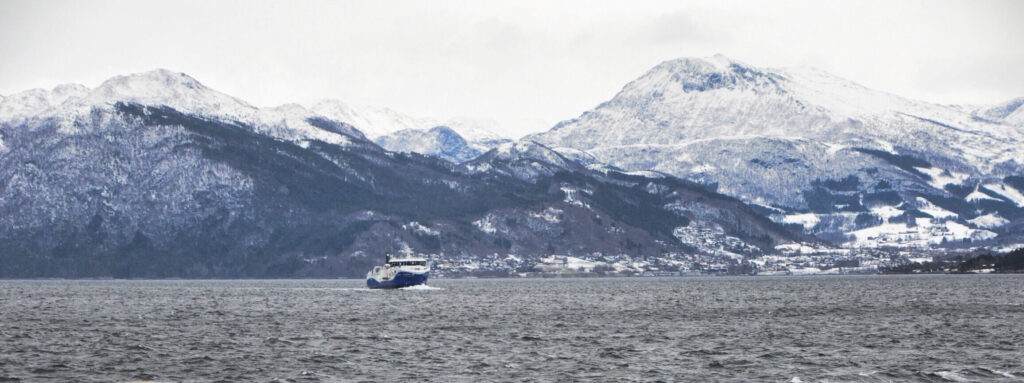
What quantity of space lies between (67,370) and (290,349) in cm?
2776

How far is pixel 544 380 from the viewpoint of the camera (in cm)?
11156

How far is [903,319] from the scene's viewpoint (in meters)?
194

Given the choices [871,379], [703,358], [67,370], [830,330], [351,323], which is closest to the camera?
[871,379]

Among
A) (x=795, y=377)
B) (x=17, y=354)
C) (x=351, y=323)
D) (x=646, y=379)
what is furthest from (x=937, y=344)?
(x=17, y=354)

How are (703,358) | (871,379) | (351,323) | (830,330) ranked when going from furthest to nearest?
(351,323), (830,330), (703,358), (871,379)

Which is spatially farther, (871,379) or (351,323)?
(351,323)

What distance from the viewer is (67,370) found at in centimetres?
11925

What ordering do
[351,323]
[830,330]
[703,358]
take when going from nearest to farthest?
[703,358], [830,330], [351,323]

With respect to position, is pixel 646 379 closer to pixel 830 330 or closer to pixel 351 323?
pixel 830 330

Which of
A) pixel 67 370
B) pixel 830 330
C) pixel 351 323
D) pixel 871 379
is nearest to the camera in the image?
pixel 871 379

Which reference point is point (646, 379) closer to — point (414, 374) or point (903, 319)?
point (414, 374)

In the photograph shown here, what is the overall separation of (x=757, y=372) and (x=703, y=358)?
13.7m

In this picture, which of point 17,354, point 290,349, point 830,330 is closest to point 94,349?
point 17,354

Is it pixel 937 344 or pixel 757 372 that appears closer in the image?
pixel 757 372
